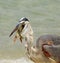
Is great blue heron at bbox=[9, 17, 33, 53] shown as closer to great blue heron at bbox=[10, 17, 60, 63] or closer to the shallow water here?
great blue heron at bbox=[10, 17, 60, 63]

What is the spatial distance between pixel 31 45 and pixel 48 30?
2.18 metres

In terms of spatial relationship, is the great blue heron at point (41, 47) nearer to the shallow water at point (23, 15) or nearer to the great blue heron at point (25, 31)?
the great blue heron at point (25, 31)

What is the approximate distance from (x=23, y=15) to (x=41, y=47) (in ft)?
11.2

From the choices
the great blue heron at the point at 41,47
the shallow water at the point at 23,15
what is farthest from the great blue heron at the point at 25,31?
the shallow water at the point at 23,15

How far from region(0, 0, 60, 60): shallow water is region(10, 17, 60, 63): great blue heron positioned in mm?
1110

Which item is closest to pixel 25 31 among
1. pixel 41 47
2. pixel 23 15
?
pixel 41 47

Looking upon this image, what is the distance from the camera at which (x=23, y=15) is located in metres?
8.73

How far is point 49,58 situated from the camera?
5.38 meters

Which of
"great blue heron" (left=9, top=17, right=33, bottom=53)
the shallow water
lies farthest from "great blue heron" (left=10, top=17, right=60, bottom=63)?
the shallow water

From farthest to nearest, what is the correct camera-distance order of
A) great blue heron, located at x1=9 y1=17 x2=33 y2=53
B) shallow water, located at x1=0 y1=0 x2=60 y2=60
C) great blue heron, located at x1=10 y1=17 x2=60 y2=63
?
shallow water, located at x1=0 y1=0 x2=60 y2=60 < great blue heron, located at x1=9 y1=17 x2=33 y2=53 < great blue heron, located at x1=10 y1=17 x2=60 y2=63

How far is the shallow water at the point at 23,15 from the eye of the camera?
6.90 meters

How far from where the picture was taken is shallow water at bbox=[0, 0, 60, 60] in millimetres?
6898

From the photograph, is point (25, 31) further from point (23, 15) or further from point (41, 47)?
point (23, 15)

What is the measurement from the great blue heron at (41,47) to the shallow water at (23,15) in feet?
3.64
